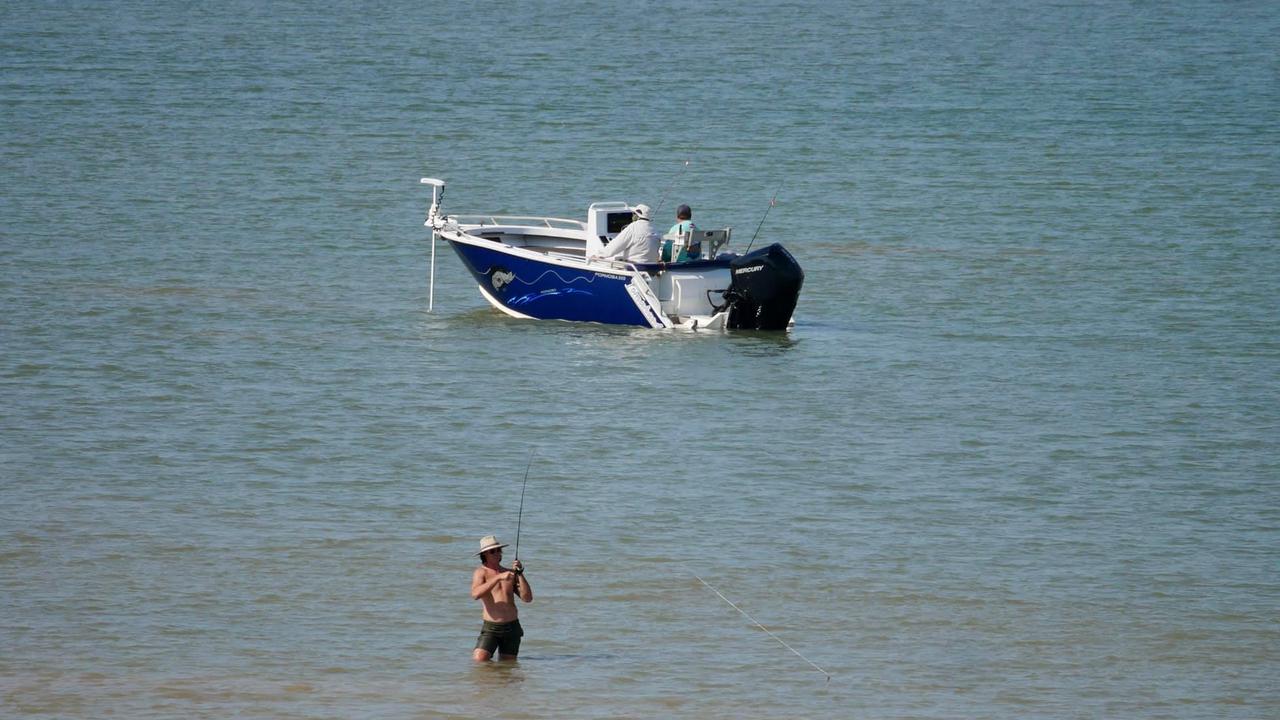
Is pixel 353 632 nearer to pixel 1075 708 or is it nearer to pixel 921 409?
pixel 1075 708

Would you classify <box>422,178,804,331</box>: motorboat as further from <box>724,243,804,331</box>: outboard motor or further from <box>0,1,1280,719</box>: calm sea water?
<box>0,1,1280,719</box>: calm sea water

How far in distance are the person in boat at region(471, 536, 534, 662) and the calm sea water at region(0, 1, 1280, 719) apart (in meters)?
0.25

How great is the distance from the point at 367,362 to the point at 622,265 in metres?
3.20

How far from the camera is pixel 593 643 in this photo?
13508 mm

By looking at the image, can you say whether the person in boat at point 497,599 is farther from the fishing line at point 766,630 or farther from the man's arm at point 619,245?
the man's arm at point 619,245

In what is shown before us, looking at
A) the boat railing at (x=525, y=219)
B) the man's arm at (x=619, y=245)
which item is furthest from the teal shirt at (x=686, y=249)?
the boat railing at (x=525, y=219)

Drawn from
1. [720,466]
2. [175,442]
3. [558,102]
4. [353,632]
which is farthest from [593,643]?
[558,102]

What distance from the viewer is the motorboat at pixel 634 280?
2328cm

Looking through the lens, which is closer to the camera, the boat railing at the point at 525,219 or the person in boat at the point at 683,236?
the person in boat at the point at 683,236

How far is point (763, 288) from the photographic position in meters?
23.2

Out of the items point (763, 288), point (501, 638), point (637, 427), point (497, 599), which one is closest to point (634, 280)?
point (763, 288)

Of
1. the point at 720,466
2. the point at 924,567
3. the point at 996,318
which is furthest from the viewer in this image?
the point at 996,318

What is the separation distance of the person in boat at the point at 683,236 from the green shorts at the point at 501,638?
1095 centimetres

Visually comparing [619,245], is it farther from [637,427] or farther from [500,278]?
[637,427]
